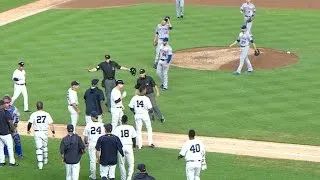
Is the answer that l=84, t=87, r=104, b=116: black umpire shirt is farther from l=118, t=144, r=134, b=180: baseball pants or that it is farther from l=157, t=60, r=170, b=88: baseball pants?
l=157, t=60, r=170, b=88: baseball pants

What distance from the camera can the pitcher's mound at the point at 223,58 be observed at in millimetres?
30197

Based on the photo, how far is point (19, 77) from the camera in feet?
77.8

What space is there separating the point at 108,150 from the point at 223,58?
1535 centimetres

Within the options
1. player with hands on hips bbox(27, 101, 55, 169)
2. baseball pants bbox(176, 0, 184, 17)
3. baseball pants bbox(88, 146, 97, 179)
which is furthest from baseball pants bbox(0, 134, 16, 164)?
baseball pants bbox(176, 0, 184, 17)

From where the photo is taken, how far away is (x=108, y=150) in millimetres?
16766

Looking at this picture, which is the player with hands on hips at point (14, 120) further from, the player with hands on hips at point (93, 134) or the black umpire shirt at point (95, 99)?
the player with hands on hips at point (93, 134)

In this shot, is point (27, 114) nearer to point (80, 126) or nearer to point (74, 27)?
point (80, 126)

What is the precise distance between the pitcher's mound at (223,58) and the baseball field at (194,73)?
0.18 meters

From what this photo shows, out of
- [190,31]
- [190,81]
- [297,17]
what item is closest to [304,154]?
[190,81]

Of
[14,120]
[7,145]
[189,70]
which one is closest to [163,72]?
[189,70]

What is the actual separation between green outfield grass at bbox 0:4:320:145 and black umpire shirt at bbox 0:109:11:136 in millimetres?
4824

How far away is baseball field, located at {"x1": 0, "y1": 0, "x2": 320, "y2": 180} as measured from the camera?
1944 cm

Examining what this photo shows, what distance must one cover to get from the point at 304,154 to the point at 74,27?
21.0 meters

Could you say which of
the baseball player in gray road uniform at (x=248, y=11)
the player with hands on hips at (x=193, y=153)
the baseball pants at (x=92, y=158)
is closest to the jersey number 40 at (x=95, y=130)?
the baseball pants at (x=92, y=158)
